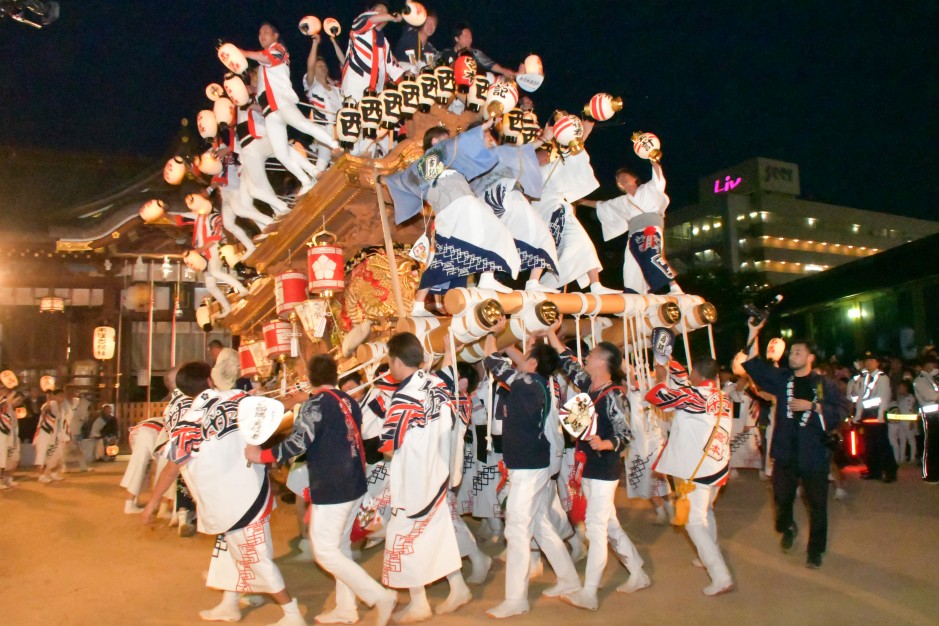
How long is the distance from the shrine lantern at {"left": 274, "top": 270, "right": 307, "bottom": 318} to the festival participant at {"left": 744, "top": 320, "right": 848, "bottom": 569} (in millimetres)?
4442

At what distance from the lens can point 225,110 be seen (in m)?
8.76

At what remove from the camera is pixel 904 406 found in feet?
37.1

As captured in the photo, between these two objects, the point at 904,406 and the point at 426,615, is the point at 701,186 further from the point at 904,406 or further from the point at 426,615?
the point at 426,615

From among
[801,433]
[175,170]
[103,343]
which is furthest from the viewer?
[103,343]

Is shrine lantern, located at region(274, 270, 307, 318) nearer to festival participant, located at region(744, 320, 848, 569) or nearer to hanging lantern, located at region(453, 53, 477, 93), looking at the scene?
hanging lantern, located at region(453, 53, 477, 93)

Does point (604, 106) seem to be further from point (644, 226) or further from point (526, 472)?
point (526, 472)

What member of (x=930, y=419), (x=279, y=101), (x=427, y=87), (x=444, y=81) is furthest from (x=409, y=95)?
(x=930, y=419)

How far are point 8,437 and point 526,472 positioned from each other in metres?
9.88

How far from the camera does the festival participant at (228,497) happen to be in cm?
428

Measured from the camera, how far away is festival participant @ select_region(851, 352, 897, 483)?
9.66 m

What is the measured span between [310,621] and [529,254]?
289cm

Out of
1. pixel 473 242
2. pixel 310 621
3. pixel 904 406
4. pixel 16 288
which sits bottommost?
pixel 310 621

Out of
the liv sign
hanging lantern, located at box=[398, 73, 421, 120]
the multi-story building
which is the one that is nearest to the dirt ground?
hanging lantern, located at box=[398, 73, 421, 120]

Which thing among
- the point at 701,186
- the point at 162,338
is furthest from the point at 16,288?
the point at 701,186
